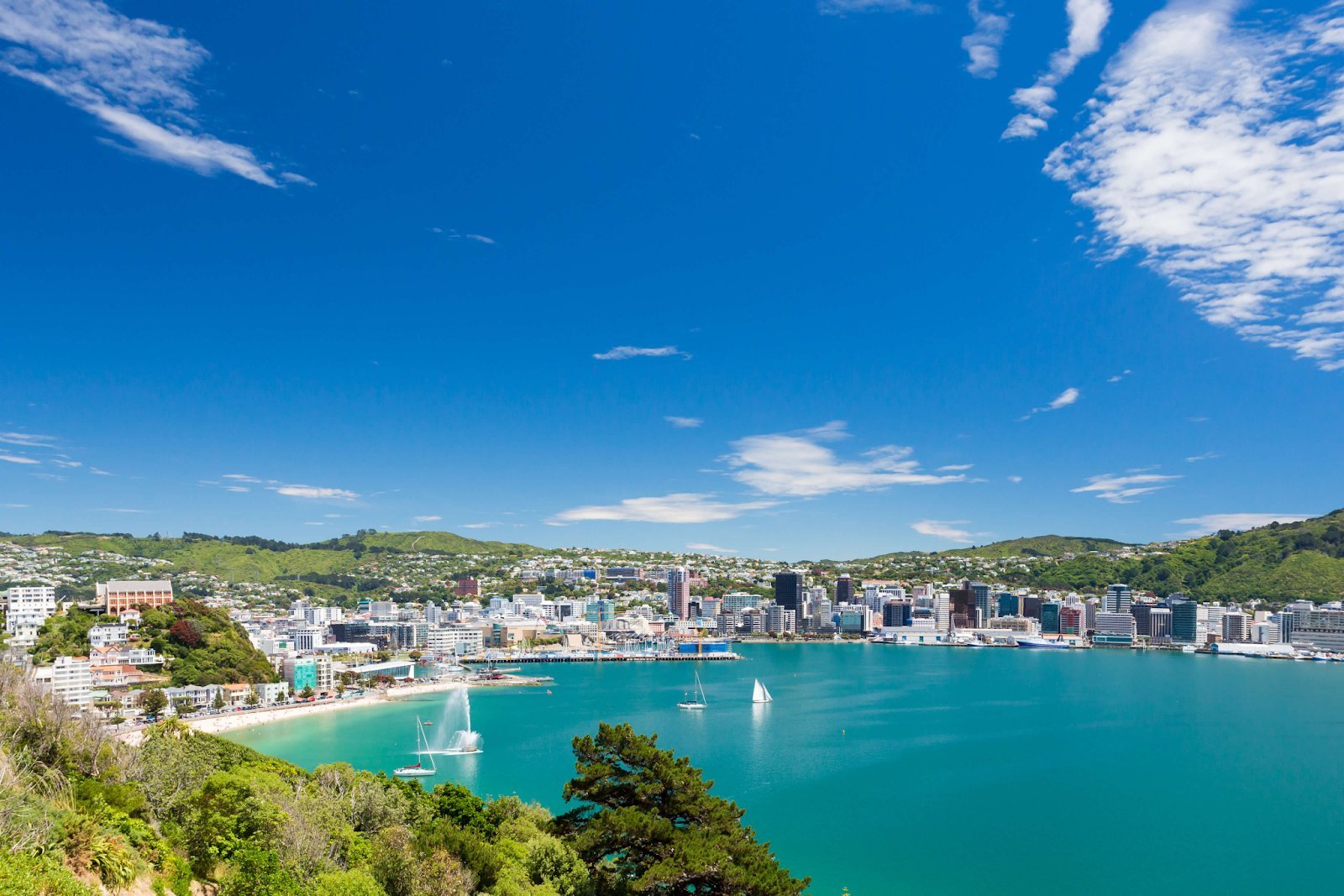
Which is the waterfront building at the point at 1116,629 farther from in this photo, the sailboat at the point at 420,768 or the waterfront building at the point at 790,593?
the sailboat at the point at 420,768

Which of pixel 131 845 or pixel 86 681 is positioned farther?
pixel 86 681

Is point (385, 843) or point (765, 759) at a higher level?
point (385, 843)

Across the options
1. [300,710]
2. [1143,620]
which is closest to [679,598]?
[1143,620]

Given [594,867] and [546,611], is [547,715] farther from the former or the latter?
[546,611]

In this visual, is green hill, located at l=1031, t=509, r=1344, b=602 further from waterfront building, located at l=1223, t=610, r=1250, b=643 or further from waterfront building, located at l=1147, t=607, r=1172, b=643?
waterfront building, located at l=1147, t=607, r=1172, b=643

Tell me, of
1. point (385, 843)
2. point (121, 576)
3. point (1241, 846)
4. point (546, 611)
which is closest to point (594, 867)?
point (385, 843)

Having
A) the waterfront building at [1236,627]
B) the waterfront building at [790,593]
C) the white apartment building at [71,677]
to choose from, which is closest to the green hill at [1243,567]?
the waterfront building at [1236,627]
